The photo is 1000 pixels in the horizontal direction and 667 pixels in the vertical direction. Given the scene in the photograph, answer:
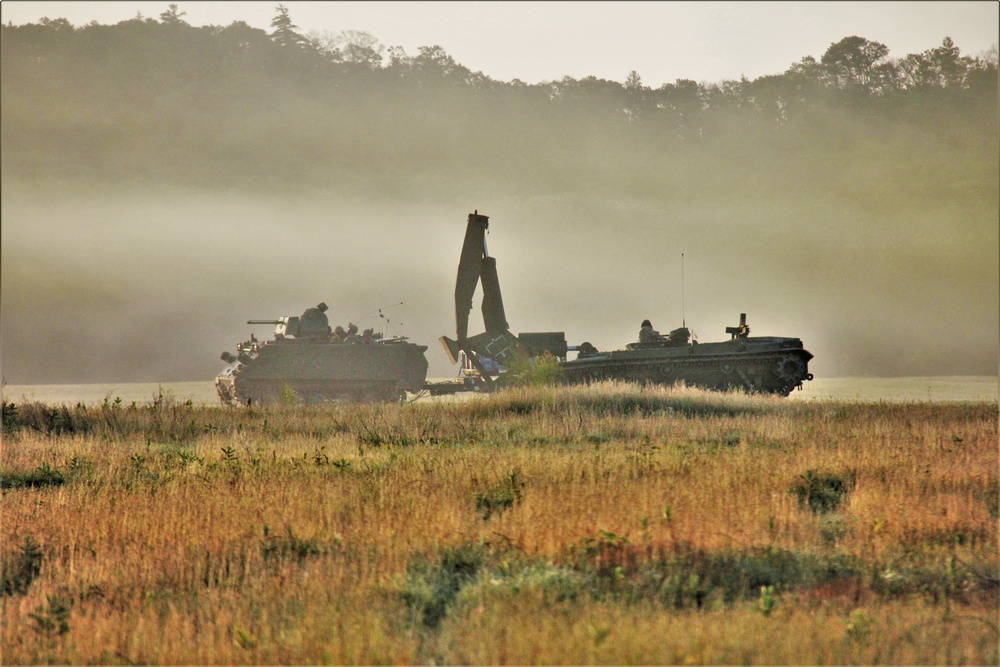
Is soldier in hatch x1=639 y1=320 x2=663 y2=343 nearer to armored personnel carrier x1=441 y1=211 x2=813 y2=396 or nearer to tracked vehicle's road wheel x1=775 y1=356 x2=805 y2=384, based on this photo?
armored personnel carrier x1=441 y1=211 x2=813 y2=396

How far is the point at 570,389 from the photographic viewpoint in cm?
2209

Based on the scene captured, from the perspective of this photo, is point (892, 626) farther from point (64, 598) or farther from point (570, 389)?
point (570, 389)

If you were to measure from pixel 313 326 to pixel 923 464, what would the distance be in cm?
2162

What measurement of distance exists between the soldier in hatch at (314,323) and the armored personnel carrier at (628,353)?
209 inches

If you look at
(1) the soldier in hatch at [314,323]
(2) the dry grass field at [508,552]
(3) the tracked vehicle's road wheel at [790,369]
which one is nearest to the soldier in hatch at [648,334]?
(3) the tracked vehicle's road wheel at [790,369]

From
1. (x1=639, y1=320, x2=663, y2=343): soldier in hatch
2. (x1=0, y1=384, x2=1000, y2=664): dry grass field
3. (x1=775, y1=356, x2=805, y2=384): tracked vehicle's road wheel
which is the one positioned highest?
(x1=639, y1=320, x2=663, y2=343): soldier in hatch

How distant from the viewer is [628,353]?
2684 centimetres

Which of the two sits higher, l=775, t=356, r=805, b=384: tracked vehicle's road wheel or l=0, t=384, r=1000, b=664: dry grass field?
l=775, t=356, r=805, b=384: tracked vehicle's road wheel

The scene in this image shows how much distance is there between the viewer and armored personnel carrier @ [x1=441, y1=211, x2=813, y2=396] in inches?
1046

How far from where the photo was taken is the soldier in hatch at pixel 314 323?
100 ft

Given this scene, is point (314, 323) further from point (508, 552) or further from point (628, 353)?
point (508, 552)

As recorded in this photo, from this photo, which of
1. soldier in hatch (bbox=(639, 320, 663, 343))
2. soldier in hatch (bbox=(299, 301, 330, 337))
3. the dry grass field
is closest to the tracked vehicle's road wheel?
soldier in hatch (bbox=(639, 320, 663, 343))

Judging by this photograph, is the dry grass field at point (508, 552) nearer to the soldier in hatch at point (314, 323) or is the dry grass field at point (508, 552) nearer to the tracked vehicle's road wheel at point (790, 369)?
the tracked vehicle's road wheel at point (790, 369)

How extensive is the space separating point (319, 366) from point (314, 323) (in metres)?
1.45
